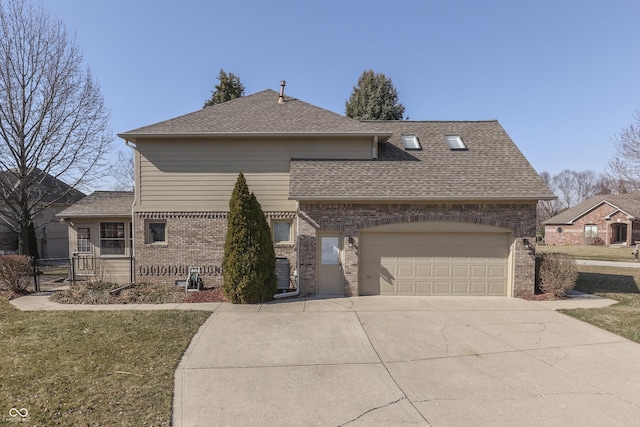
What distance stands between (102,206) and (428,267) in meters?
12.4

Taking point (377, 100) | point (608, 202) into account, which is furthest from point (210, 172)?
point (608, 202)

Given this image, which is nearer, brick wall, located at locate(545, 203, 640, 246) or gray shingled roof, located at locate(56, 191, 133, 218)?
gray shingled roof, located at locate(56, 191, 133, 218)

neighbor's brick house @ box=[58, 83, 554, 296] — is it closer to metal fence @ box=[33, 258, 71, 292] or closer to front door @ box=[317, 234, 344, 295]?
front door @ box=[317, 234, 344, 295]

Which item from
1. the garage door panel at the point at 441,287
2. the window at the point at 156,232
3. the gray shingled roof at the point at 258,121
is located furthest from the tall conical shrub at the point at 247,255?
the garage door panel at the point at 441,287

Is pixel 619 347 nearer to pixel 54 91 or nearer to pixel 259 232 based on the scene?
pixel 259 232

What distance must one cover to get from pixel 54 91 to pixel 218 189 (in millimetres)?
10192

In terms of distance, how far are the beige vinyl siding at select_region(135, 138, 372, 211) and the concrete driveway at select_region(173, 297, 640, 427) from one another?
4334mm

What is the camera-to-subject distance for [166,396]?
4125 mm

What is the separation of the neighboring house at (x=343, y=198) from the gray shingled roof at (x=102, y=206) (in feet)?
1.67

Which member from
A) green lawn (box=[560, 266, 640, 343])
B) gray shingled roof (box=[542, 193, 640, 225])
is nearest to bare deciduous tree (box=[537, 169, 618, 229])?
gray shingled roof (box=[542, 193, 640, 225])

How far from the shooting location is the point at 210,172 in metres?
10.8

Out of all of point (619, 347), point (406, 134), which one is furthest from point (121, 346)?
point (406, 134)

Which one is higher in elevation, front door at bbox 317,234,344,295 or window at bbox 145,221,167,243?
window at bbox 145,221,167,243

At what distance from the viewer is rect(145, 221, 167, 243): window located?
35.9 ft
